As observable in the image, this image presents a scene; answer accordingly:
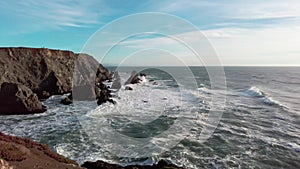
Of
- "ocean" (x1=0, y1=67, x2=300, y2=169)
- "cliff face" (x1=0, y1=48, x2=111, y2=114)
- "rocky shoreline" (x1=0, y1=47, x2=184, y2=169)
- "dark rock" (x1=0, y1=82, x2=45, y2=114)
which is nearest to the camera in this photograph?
"rocky shoreline" (x1=0, y1=47, x2=184, y2=169)

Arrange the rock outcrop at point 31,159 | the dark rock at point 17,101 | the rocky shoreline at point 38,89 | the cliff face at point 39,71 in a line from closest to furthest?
the rock outcrop at point 31,159, the rocky shoreline at point 38,89, the dark rock at point 17,101, the cliff face at point 39,71

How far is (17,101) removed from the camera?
2666 centimetres

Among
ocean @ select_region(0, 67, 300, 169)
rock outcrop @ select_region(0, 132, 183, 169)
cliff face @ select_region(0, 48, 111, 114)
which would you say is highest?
cliff face @ select_region(0, 48, 111, 114)

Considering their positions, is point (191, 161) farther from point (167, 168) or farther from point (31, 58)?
point (31, 58)

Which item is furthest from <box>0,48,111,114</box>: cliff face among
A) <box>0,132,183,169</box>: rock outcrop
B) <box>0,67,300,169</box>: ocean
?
<box>0,132,183,169</box>: rock outcrop

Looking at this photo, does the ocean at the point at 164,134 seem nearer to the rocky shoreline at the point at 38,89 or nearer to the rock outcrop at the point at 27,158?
the rocky shoreline at the point at 38,89

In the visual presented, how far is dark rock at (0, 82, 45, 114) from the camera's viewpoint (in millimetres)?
26312

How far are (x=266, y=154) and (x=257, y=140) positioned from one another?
2.88 meters

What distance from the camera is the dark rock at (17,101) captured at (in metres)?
26.3

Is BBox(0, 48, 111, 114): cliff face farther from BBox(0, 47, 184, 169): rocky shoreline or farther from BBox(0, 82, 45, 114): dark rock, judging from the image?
BBox(0, 82, 45, 114): dark rock

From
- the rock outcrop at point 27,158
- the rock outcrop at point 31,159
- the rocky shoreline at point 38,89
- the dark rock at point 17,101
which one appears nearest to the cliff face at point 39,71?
the rocky shoreline at point 38,89

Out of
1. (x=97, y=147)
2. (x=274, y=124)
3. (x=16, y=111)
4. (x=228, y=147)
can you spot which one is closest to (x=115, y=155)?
(x=97, y=147)

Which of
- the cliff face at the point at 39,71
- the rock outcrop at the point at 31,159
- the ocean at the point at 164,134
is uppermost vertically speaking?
the cliff face at the point at 39,71

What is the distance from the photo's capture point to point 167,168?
40.3ft
